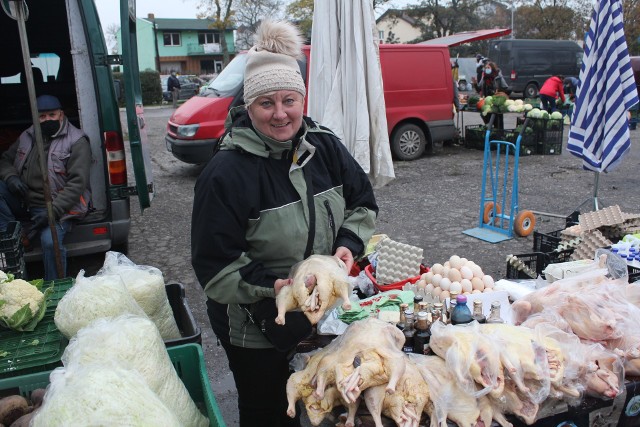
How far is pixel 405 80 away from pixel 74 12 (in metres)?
7.01

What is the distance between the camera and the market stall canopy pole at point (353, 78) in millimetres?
4324

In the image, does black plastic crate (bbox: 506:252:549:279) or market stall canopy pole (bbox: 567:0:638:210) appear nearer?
black plastic crate (bbox: 506:252:549:279)

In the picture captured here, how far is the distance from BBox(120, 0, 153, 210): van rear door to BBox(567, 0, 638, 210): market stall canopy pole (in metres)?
4.05

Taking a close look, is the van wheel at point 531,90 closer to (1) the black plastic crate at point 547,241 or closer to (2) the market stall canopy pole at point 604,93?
(2) the market stall canopy pole at point 604,93

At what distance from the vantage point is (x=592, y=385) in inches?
84.0

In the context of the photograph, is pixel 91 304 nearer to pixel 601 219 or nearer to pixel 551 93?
pixel 601 219

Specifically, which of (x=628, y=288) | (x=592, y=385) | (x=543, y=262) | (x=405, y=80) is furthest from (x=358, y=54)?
(x=405, y=80)

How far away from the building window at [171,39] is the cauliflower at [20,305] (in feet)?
222

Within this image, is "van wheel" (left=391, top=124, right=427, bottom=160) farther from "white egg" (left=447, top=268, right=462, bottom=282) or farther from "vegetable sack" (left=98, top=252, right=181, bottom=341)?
"vegetable sack" (left=98, top=252, right=181, bottom=341)

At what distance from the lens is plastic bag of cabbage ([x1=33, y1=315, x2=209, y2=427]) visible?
4.54 feet

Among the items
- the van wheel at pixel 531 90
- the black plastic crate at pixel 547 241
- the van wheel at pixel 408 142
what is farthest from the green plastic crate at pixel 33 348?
the van wheel at pixel 531 90

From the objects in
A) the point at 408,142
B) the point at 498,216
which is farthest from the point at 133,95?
the point at 408,142

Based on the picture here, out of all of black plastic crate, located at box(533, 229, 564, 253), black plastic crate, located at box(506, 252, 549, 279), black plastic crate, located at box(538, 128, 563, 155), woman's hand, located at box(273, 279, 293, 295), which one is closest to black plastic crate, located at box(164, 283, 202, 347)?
woman's hand, located at box(273, 279, 293, 295)

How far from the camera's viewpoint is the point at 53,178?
4648 millimetres
